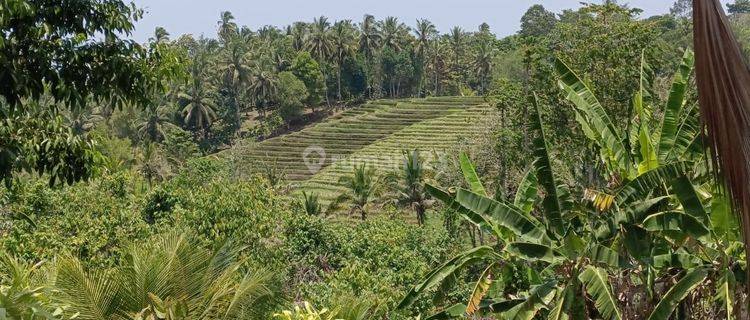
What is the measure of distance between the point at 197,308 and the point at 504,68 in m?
55.0

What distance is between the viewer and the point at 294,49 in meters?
71.0

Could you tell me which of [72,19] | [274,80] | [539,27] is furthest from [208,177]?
[539,27]

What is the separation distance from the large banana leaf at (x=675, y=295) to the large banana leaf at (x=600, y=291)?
0.32 metres

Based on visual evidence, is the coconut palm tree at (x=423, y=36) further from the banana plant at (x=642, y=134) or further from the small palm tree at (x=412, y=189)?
the banana plant at (x=642, y=134)

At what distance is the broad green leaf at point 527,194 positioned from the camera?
26.0 ft

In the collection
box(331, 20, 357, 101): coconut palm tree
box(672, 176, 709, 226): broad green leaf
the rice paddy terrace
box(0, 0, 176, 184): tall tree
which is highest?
box(0, 0, 176, 184): tall tree

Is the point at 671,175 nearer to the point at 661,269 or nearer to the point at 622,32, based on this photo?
the point at 661,269

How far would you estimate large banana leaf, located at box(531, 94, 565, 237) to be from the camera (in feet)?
22.1

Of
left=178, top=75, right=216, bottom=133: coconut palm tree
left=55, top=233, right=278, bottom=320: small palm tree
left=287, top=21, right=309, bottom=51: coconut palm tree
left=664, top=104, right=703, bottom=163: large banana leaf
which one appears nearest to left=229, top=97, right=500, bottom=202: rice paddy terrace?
left=178, top=75, right=216, bottom=133: coconut palm tree

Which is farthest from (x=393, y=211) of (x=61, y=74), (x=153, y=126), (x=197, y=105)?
(x=197, y=105)

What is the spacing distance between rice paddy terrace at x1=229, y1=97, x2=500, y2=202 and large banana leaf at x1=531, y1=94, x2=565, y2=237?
36.6 meters

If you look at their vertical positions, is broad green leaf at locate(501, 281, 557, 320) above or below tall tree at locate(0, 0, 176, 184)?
below

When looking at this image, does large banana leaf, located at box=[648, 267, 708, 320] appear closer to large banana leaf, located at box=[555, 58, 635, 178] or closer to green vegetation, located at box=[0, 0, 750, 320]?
green vegetation, located at box=[0, 0, 750, 320]

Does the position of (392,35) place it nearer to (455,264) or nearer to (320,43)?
(320,43)
